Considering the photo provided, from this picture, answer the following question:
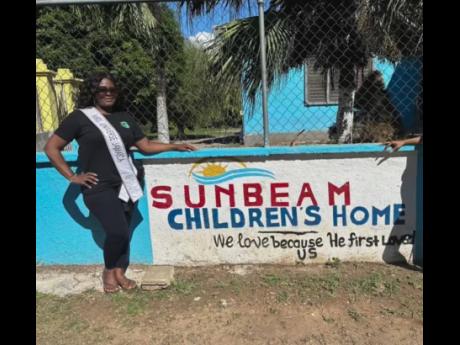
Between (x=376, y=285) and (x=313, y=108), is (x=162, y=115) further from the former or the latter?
(x=313, y=108)

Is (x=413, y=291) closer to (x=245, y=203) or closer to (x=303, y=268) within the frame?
(x=303, y=268)

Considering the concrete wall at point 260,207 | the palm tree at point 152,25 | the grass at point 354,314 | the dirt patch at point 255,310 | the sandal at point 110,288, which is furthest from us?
the palm tree at point 152,25

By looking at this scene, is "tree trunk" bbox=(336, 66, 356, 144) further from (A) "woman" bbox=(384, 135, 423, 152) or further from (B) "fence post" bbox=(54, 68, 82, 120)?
(B) "fence post" bbox=(54, 68, 82, 120)

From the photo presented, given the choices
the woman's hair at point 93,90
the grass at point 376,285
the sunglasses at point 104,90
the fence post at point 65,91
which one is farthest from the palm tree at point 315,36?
the fence post at point 65,91

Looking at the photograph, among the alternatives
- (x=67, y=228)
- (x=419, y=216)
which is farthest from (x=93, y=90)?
(x=419, y=216)

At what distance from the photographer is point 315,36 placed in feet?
16.9

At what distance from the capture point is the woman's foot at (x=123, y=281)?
3.47m

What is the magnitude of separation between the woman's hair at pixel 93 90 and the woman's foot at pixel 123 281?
1396 millimetres

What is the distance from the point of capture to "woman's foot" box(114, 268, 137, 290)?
3473 mm

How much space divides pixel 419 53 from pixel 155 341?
4292 millimetres

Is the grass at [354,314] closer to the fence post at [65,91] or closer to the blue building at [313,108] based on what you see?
the blue building at [313,108]

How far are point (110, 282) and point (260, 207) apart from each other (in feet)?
4.72

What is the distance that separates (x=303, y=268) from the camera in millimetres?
3697

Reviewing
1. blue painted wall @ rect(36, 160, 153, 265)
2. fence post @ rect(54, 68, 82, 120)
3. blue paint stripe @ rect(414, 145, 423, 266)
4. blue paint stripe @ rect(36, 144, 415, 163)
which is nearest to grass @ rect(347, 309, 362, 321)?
blue paint stripe @ rect(414, 145, 423, 266)
